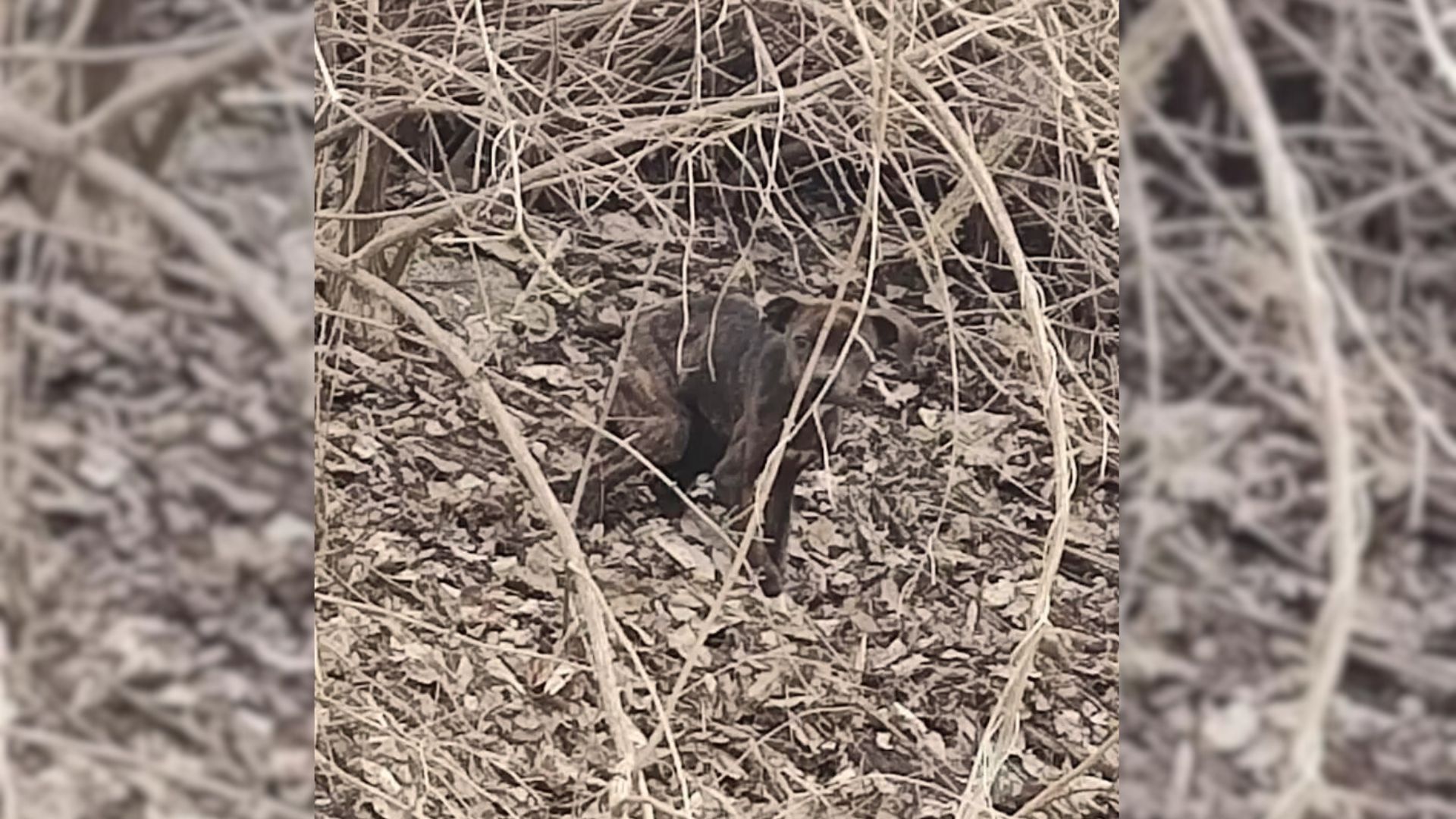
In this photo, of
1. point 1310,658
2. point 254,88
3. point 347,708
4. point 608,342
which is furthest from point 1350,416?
point 608,342

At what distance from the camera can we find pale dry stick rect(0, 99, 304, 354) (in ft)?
0.91

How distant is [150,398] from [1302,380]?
0.68ft

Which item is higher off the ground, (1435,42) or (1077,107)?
(1435,42)

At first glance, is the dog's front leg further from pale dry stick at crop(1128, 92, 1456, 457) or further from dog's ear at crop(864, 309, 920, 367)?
pale dry stick at crop(1128, 92, 1456, 457)

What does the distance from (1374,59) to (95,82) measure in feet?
0.75

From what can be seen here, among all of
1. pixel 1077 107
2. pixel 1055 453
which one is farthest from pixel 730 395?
pixel 1055 453

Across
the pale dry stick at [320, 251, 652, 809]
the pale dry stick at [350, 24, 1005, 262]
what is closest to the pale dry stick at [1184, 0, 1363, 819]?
the pale dry stick at [320, 251, 652, 809]

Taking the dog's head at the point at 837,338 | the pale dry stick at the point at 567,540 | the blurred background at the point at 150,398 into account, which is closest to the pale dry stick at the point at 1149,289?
the blurred background at the point at 150,398

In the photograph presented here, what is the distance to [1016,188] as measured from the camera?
74.3 inches

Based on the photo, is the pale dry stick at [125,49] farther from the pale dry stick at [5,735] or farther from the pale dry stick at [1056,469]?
the pale dry stick at [1056,469]

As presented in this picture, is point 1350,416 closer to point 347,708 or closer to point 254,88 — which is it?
point 254,88

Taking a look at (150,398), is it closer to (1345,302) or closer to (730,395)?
(1345,302)

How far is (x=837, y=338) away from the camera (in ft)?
6.37

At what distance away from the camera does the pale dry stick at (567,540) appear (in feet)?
3.78
